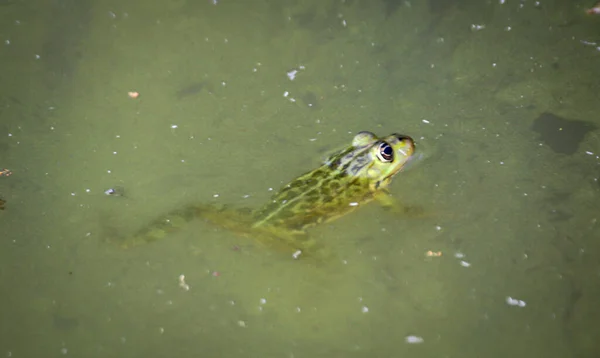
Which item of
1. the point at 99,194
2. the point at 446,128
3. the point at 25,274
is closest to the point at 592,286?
the point at 446,128

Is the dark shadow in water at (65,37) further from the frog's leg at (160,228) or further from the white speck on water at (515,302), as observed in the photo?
the white speck on water at (515,302)

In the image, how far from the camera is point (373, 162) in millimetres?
2205

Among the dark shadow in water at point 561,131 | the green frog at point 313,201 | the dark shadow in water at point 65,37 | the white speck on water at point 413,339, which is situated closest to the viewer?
the white speck on water at point 413,339

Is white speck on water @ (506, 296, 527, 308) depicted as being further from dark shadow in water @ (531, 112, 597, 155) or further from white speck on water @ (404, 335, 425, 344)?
dark shadow in water @ (531, 112, 597, 155)

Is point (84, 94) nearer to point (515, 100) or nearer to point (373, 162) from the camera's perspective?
point (373, 162)

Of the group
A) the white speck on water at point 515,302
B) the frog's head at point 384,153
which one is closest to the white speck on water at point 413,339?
the white speck on water at point 515,302

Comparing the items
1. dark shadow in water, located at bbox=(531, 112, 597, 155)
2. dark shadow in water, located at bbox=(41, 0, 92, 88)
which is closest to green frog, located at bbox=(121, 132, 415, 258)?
A: dark shadow in water, located at bbox=(531, 112, 597, 155)

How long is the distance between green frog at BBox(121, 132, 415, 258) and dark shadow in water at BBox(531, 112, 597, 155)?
67 centimetres

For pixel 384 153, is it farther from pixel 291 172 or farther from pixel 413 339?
pixel 413 339

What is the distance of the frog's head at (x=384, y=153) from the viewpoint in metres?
2.18

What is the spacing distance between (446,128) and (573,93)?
0.68 meters

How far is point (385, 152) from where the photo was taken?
2170mm

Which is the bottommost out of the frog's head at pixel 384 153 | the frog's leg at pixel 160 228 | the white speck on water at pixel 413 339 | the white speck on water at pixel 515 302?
the white speck on water at pixel 413 339

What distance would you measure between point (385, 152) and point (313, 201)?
0.40 m
